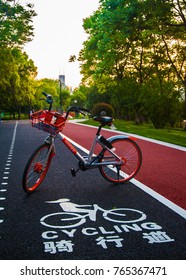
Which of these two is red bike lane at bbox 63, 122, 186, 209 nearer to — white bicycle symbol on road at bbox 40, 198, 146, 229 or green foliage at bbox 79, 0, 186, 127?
white bicycle symbol on road at bbox 40, 198, 146, 229

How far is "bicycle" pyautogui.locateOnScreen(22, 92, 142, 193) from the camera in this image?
566 cm

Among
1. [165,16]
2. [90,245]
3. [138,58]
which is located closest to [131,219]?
[90,245]

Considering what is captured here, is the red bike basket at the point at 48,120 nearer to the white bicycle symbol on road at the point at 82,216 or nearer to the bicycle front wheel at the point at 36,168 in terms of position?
the bicycle front wheel at the point at 36,168

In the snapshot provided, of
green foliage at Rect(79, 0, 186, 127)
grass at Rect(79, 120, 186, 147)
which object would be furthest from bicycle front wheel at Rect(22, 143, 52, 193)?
green foliage at Rect(79, 0, 186, 127)

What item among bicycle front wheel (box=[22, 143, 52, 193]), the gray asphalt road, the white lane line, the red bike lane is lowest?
the gray asphalt road

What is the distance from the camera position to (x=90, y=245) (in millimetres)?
3664

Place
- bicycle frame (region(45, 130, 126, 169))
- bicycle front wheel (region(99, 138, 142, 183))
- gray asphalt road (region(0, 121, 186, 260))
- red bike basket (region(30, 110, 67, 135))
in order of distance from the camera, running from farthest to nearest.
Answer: bicycle front wheel (region(99, 138, 142, 183)) < bicycle frame (region(45, 130, 126, 169)) < red bike basket (region(30, 110, 67, 135)) < gray asphalt road (region(0, 121, 186, 260))

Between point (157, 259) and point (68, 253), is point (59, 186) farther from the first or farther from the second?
point (157, 259)

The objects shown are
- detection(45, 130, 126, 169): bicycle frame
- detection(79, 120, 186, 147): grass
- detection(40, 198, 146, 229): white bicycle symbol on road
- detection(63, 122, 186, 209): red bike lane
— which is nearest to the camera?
detection(40, 198, 146, 229): white bicycle symbol on road

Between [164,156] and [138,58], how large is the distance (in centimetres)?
2651

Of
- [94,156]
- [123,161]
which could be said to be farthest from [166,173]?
[94,156]

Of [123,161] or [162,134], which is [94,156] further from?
[162,134]

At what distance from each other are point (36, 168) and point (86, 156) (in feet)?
3.11
